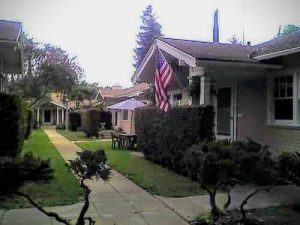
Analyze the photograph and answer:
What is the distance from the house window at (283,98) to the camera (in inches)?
451

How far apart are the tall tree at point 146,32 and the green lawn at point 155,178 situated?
1767 inches

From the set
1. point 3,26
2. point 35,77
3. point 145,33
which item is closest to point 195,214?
point 3,26

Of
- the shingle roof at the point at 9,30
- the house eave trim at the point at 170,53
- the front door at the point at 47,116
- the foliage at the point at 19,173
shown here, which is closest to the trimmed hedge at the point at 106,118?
the front door at the point at 47,116

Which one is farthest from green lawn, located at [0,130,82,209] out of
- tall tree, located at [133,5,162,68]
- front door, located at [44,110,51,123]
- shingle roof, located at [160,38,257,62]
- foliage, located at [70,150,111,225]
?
front door, located at [44,110,51,123]

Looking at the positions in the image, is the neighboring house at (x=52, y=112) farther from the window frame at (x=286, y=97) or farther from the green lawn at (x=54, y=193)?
the green lawn at (x=54, y=193)

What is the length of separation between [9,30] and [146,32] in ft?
157

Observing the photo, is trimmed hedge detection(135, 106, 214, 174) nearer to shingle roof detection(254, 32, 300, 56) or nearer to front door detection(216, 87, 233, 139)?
front door detection(216, 87, 233, 139)

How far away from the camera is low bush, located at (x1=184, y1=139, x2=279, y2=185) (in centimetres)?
640

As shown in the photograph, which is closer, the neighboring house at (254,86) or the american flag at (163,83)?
the neighboring house at (254,86)

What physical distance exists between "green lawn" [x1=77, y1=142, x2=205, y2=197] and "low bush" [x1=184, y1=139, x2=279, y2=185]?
192 cm

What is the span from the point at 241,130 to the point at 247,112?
71 cm

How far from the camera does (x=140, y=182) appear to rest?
10688 millimetres

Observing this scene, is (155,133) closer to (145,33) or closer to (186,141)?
(186,141)

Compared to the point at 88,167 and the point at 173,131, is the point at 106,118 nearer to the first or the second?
the point at 173,131
